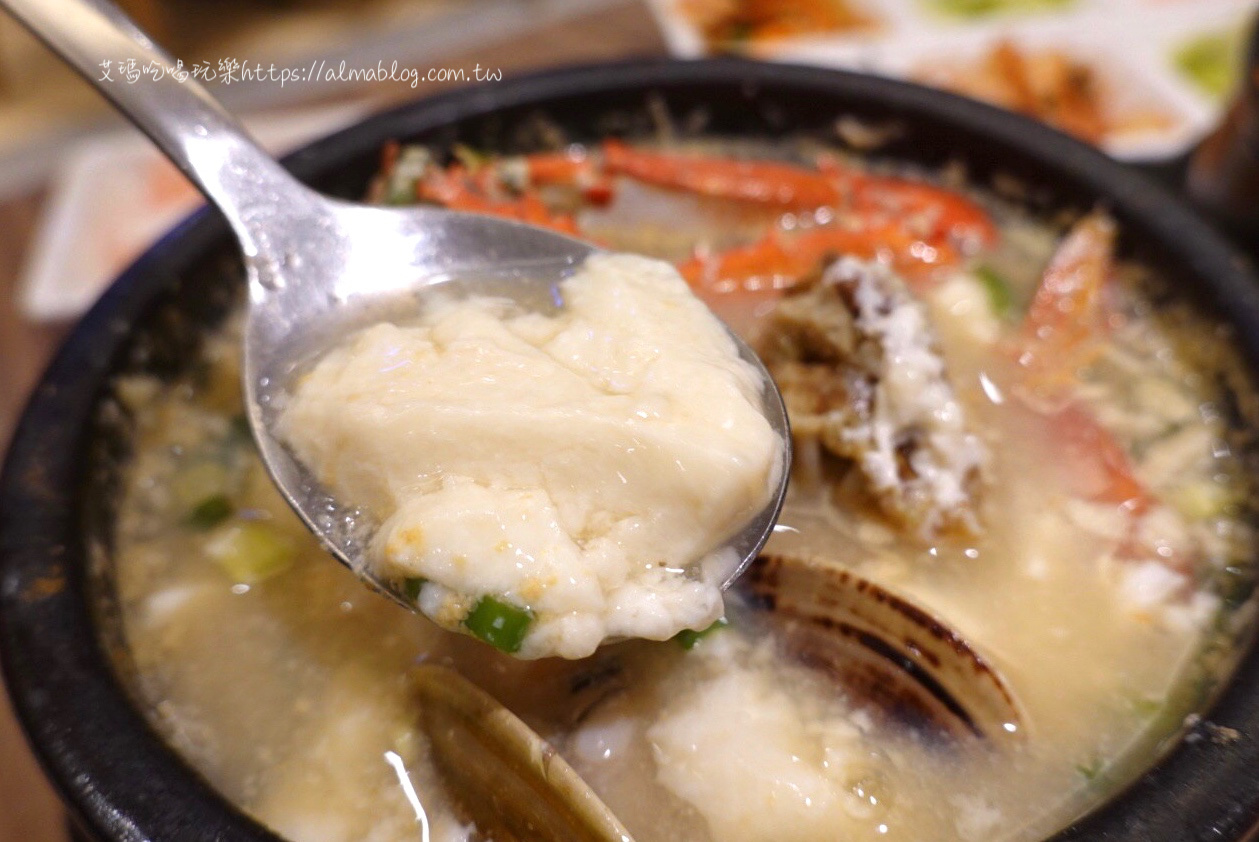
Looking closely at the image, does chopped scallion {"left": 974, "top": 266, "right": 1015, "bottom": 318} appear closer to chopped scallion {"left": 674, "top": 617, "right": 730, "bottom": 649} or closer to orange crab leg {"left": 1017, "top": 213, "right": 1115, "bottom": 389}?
orange crab leg {"left": 1017, "top": 213, "right": 1115, "bottom": 389}

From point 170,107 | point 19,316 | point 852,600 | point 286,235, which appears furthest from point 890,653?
point 19,316

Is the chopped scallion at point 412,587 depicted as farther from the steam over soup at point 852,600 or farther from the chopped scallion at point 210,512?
the chopped scallion at point 210,512

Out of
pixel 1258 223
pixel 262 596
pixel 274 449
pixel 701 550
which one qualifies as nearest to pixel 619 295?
pixel 701 550

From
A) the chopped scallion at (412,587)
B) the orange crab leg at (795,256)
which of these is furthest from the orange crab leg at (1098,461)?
the chopped scallion at (412,587)

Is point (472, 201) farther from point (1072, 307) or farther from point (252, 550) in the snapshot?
point (1072, 307)

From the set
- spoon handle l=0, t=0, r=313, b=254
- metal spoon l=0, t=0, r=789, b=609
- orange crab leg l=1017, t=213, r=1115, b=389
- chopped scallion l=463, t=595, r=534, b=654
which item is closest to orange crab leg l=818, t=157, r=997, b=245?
orange crab leg l=1017, t=213, r=1115, b=389
